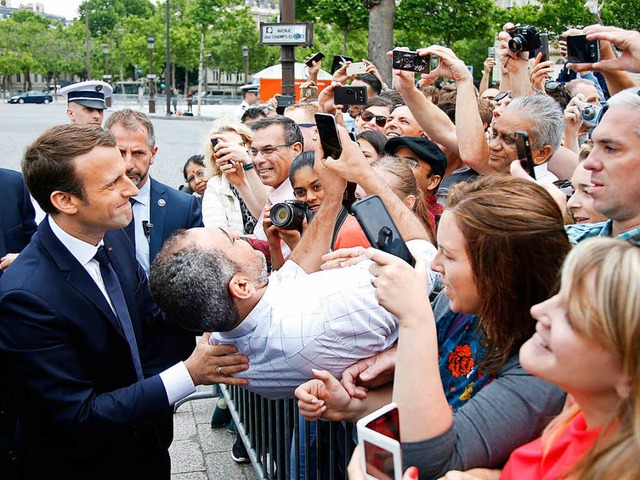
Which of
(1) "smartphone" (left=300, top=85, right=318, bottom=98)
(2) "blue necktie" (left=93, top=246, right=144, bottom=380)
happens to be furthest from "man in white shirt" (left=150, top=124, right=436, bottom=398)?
(1) "smartphone" (left=300, top=85, right=318, bottom=98)

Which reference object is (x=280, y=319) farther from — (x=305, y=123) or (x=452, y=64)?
(x=305, y=123)

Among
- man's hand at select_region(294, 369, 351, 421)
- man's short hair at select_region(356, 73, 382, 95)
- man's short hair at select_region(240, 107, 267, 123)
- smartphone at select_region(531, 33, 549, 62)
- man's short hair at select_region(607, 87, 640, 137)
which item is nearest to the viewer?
man's hand at select_region(294, 369, 351, 421)

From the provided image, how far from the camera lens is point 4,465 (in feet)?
9.50

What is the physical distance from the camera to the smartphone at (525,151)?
2988mm


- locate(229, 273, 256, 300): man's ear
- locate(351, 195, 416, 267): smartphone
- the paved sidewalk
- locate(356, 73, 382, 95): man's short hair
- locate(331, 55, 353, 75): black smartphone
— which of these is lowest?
the paved sidewalk

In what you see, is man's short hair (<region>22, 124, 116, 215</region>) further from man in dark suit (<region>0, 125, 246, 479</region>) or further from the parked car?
the parked car

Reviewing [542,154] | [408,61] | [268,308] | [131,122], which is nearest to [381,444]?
[268,308]

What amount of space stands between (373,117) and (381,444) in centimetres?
461

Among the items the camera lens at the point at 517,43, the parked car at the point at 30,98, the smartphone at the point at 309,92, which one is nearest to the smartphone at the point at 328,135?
the camera lens at the point at 517,43

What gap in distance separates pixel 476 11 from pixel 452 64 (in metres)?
22.2

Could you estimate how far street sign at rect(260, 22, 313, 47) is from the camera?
32.1 feet

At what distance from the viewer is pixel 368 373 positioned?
91.4 inches

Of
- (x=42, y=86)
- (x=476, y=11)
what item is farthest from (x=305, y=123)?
(x=42, y=86)

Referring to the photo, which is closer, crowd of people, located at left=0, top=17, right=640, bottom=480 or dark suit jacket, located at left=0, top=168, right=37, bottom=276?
crowd of people, located at left=0, top=17, right=640, bottom=480
